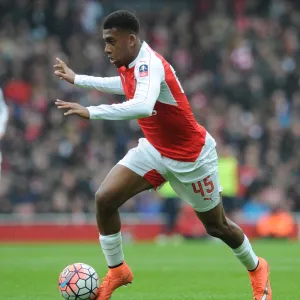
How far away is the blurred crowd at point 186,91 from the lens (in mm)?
18281

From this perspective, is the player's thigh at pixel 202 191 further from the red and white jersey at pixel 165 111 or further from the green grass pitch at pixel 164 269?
the green grass pitch at pixel 164 269

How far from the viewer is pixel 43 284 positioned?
30.6 ft

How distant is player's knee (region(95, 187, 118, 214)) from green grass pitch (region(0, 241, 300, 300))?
1.23 m

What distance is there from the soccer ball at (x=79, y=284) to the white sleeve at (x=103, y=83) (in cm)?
151

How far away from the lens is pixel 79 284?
7012 millimetres

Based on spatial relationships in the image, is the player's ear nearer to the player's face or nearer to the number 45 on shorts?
the player's face

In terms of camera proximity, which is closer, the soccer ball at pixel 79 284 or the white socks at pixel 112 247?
the soccer ball at pixel 79 284

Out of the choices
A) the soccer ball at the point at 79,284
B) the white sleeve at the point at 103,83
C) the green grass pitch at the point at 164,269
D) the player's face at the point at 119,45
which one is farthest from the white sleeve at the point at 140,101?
the green grass pitch at the point at 164,269

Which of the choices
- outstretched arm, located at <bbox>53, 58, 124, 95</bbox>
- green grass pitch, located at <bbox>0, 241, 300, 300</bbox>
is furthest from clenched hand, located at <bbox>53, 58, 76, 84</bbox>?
green grass pitch, located at <bbox>0, 241, 300, 300</bbox>

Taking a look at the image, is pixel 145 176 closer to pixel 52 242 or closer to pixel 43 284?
pixel 43 284

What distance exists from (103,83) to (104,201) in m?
1.13

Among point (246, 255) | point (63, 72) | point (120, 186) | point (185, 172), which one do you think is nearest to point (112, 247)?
point (120, 186)

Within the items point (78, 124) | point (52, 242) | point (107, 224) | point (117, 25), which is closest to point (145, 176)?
point (107, 224)

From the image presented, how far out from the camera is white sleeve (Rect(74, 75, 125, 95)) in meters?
7.59
